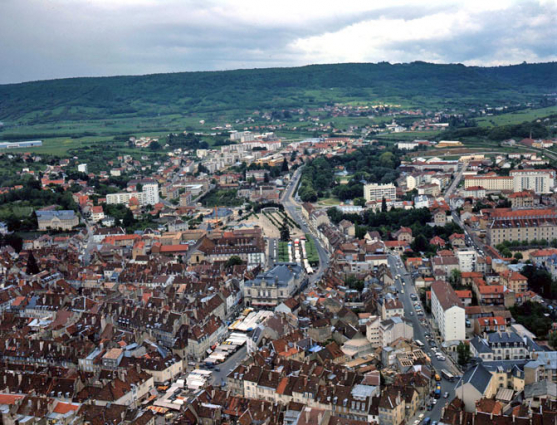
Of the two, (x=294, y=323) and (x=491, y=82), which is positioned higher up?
(x=491, y=82)

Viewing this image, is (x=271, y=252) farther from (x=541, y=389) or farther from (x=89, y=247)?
(x=541, y=389)

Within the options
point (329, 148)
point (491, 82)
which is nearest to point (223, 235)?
point (329, 148)

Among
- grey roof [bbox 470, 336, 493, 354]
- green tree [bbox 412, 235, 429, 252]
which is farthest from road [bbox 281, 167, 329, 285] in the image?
grey roof [bbox 470, 336, 493, 354]

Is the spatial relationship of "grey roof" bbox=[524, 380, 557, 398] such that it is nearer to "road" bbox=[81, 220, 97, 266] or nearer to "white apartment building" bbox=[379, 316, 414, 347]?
"white apartment building" bbox=[379, 316, 414, 347]

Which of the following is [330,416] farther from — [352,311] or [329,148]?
[329,148]

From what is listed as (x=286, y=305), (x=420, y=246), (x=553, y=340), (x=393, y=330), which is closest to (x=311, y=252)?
(x=420, y=246)

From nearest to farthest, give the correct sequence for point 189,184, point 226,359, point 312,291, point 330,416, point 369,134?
point 330,416 < point 226,359 < point 312,291 < point 189,184 < point 369,134

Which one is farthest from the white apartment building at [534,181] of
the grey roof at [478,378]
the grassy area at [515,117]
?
the grassy area at [515,117]

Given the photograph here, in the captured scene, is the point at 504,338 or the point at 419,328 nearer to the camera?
the point at 504,338
